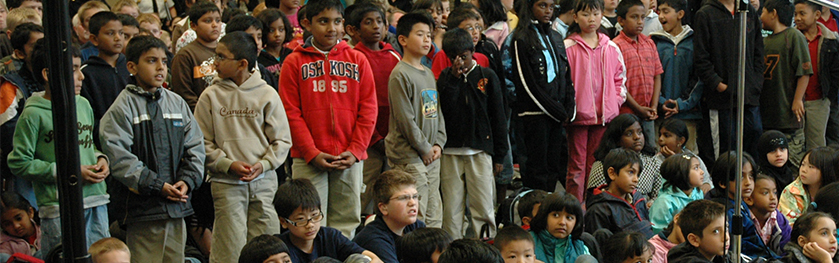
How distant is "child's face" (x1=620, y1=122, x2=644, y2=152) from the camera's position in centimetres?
576

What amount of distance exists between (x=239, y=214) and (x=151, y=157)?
552 mm

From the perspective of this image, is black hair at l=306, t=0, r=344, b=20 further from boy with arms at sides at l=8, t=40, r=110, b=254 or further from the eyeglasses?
the eyeglasses

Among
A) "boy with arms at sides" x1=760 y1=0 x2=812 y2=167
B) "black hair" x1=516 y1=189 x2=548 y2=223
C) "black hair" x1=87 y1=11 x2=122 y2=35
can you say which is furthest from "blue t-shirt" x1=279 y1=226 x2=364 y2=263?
"boy with arms at sides" x1=760 y1=0 x2=812 y2=167

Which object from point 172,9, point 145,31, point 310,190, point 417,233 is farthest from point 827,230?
point 172,9

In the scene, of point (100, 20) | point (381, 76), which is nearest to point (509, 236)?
point (381, 76)

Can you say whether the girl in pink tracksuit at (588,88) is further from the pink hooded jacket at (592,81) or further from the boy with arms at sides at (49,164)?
the boy with arms at sides at (49,164)

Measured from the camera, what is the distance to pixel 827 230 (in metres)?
4.52

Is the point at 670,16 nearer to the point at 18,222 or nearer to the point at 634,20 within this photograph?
the point at 634,20

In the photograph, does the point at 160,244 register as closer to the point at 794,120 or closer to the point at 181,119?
the point at 181,119

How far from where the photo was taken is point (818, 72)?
283 inches

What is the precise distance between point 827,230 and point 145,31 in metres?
4.45

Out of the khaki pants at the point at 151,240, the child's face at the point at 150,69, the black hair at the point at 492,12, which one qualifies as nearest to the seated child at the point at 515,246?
the khaki pants at the point at 151,240

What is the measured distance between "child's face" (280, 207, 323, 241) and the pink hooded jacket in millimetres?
2768

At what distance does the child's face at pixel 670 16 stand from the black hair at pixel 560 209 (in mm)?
2948
